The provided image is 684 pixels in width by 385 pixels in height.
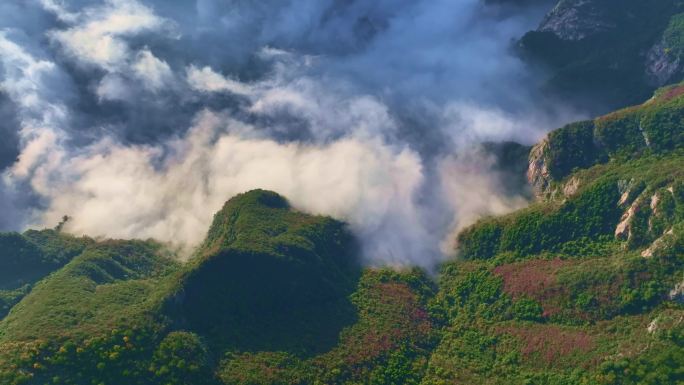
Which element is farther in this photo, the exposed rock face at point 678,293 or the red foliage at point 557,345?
the red foliage at point 557,345

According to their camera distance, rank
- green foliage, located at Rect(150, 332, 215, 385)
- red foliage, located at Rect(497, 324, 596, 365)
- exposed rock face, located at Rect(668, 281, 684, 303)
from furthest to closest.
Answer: red foliage, located at Rect(497, 324, 596, 365) → exposed rock face, located at Rect(668, 281, 684, 303) → green foliage, located at Rect(150, 332, 215, 385)

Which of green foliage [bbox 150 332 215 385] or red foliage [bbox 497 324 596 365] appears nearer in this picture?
green foliage [bbox 150 332 215 385]

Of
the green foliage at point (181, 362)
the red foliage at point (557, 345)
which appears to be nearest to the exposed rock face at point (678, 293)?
the red foliage at point (557, 345)

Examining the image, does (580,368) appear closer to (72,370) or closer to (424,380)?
(424,380)

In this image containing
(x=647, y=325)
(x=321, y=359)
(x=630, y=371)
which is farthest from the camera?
(x=321, y=359)

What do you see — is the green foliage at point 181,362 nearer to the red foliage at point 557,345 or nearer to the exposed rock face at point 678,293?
the red foliage at point 557,345

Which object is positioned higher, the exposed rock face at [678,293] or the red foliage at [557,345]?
the exposed rock face at [678,293]

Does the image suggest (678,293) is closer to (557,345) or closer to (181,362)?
(557,345)

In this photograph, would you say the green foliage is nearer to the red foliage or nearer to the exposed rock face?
the red foliage

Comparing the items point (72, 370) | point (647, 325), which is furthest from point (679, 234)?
point (72, 370)

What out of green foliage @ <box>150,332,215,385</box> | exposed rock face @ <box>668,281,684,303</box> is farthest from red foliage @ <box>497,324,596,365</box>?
green foliage @ <box>150,332,215,385</box>

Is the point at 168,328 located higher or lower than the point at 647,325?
lower
